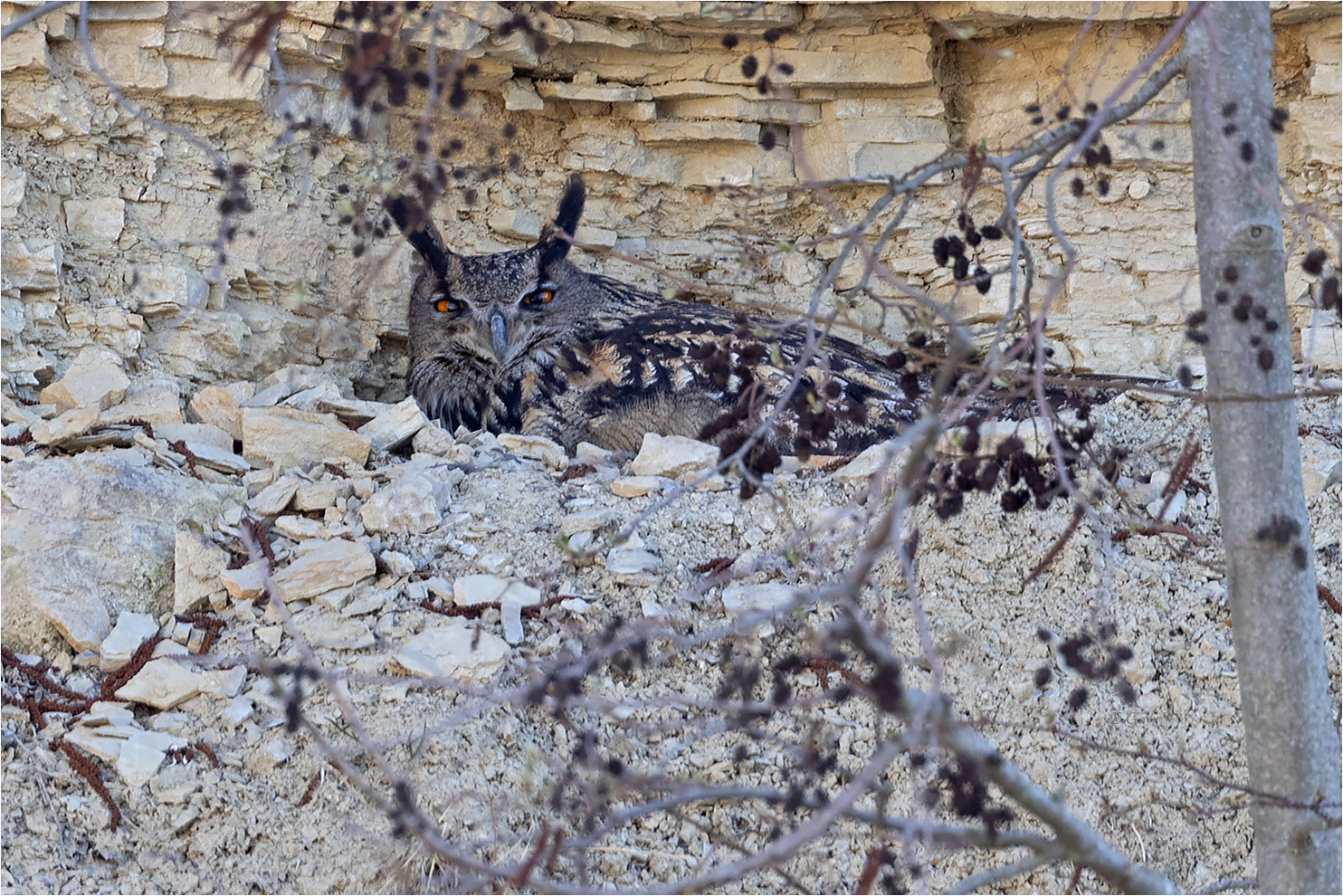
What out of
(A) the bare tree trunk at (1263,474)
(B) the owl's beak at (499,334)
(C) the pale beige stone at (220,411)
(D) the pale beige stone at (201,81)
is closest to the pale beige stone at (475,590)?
(C) the pale beige stone at (220,411)

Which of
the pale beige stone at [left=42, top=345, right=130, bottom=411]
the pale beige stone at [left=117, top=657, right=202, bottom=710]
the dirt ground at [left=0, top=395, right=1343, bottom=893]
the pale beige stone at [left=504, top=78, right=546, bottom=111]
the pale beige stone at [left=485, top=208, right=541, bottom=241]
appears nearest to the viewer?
the dirt ground at [left=0, top=395, right=1343, bottom=893]

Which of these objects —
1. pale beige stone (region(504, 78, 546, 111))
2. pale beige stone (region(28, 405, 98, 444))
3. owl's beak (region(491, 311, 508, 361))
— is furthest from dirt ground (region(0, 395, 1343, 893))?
pale beige stone (region(504, 78, 546, 111))

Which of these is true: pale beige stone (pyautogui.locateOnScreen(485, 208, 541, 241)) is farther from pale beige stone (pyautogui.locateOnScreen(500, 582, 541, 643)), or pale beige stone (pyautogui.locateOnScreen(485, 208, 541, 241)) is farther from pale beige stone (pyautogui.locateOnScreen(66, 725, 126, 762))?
pale beige stone (pyautogui.locateOnScreen(66, 725, 126, 762))

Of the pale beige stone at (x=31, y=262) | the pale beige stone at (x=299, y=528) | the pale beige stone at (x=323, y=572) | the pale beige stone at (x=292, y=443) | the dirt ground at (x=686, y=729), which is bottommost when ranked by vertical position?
the dirt ground at (x=686, y=729)

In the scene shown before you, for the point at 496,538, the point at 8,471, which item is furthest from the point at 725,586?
the point at 8,471

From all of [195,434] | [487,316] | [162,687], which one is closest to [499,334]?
[487,316]

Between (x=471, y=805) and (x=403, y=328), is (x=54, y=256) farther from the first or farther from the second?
(x=471, y=805)

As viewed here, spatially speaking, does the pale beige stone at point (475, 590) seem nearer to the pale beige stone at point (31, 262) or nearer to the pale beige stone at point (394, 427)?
the pale beige stone at point (394, 427)
